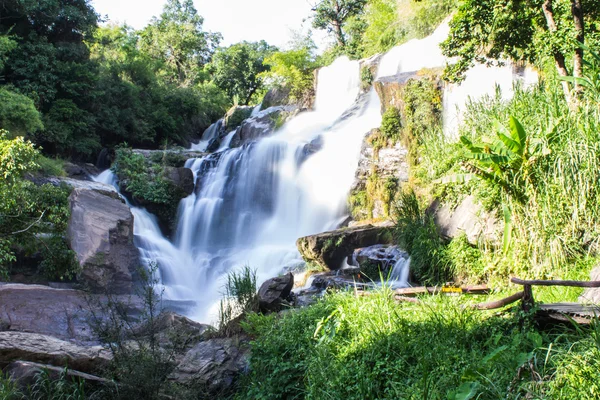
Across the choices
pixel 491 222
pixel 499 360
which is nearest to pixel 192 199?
pixel 491 222

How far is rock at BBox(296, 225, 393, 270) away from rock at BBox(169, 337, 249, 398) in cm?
442

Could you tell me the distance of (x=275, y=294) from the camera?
24.0 ft

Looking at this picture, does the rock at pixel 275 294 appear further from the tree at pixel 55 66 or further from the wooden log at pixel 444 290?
the tree at pixel 55 66

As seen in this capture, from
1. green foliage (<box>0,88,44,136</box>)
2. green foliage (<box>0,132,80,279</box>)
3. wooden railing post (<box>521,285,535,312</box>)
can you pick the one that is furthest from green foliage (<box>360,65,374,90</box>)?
wooden railing post (<box>521,285,535,312</box>)

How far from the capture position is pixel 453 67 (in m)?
8.22

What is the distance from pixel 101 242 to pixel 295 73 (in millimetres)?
17636

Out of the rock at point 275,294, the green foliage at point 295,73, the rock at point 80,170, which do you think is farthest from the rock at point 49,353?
the green foliage at point 295,73

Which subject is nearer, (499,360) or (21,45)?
(499,360)

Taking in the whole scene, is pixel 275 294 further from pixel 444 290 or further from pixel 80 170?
pixel 80 170

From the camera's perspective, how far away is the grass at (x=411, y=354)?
3.18m

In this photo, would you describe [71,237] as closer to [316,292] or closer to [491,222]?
[316,292]

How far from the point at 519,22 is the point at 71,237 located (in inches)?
391

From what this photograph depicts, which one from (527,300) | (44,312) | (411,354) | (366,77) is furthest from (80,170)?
(527,300)

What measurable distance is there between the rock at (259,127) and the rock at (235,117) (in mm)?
3319
